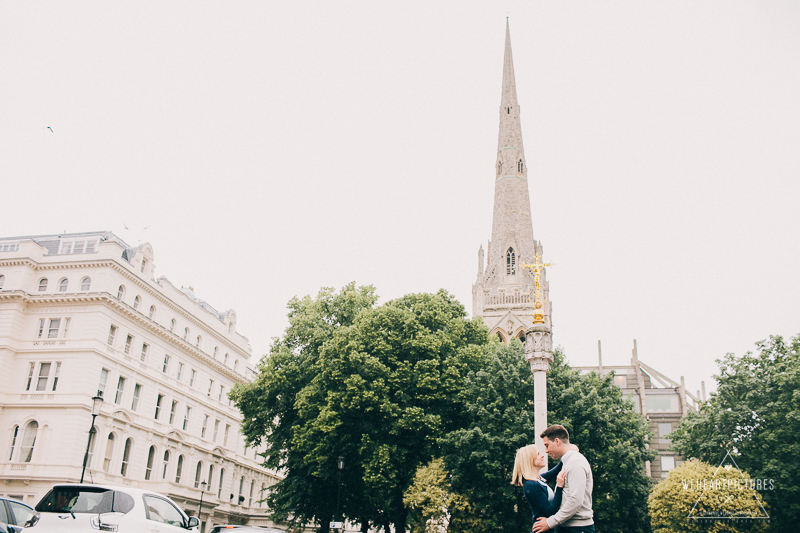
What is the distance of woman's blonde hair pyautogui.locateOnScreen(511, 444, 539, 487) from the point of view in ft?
25.2

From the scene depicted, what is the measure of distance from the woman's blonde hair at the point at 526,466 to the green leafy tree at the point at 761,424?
27.8m

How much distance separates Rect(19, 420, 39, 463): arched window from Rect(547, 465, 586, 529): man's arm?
3643 centimetres

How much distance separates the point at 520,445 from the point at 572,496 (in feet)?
74.7

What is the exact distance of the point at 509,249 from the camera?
3270 inches

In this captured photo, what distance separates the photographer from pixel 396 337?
114 feet

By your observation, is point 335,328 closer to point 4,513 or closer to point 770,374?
point 770,374

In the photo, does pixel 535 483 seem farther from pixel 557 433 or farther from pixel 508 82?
pixel 508 82


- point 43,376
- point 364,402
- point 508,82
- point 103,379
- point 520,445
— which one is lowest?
point 520,445

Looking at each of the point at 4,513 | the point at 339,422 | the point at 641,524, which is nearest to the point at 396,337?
the point at 339,422

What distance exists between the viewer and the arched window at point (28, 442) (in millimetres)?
36156

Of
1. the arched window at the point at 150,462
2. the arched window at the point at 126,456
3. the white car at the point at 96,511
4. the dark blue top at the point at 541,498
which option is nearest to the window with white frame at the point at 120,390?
the arched window at the point at 126,456

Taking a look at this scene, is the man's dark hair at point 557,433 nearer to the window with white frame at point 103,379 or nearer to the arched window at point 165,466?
the window with white frame at point 103,379

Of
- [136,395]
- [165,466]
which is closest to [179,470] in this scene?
[165,466]

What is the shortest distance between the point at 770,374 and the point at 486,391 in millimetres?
14155
